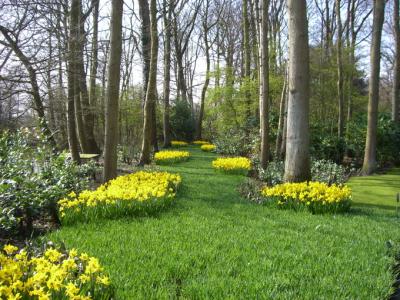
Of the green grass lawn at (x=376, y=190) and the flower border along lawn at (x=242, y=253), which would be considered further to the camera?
the green grass lawn at (x=376, y=190)

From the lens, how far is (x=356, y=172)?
529 inches

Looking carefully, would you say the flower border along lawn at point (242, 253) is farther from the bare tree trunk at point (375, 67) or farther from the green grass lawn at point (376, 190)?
the bare tree trunk at point (375, 67)

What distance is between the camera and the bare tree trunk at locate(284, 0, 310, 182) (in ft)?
25.5

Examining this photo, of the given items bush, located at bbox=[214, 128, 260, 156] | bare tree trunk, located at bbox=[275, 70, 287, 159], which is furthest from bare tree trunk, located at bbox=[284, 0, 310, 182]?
bush, located at bbox=[214, 128, 260, 156]

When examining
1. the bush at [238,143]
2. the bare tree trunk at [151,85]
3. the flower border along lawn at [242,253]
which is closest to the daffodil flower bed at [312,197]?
the flower border along lawn at [242,253]

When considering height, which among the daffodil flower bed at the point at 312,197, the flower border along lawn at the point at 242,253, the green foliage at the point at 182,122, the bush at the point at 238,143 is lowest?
the flower border along lawn at the point at 242,253

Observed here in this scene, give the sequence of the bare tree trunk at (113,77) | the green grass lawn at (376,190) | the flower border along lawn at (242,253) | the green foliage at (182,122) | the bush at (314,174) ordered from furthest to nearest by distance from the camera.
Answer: the green foliage at (182,122) < the bush at (314,174) < the green grass lawn at (376,190) < the bare tree trunk at (113,77) < the flower border along lawn at (242,253)

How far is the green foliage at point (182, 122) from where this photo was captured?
28.5 meters

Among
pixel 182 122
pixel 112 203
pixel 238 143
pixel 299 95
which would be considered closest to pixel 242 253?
pixel 112 203

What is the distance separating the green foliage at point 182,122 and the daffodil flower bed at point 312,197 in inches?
847

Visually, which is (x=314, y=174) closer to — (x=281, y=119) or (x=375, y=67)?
(x=281, y=119)

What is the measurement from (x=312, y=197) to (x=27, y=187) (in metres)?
4.63

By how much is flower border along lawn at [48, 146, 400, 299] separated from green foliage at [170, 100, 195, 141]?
2233 cm

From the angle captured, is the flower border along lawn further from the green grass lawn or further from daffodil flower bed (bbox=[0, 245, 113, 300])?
the green grass lawn
